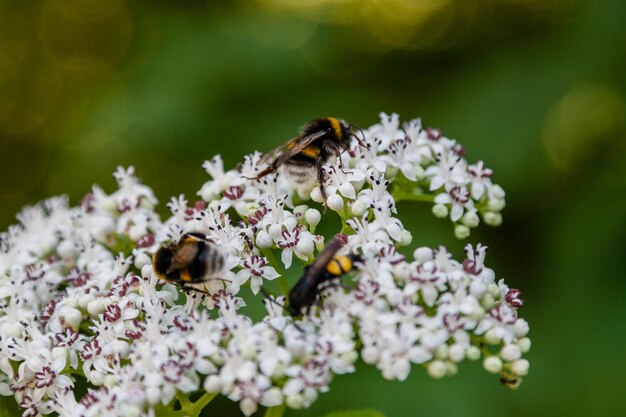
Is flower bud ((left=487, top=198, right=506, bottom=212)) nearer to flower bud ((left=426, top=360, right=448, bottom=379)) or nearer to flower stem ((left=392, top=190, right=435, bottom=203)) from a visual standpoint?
flower stem ((left=392, top=190, right=435, bottom=203))

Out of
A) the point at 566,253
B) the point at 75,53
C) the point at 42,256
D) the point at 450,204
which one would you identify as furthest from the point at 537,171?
the point at 75,53

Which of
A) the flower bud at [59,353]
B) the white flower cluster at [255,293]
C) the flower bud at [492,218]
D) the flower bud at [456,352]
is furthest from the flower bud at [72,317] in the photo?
the flower bud at [492,218]

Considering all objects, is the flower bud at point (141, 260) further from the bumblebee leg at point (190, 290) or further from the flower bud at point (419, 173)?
the flower bud at point (419, 173)

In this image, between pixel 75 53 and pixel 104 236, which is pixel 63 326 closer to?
pixel 104 236

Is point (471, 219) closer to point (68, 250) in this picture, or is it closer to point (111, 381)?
point (111, 381)

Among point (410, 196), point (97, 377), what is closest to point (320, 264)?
point (97, 377)

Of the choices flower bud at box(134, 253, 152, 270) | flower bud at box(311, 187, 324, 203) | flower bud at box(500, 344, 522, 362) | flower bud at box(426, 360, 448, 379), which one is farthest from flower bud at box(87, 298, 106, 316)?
flower bud at box(500, 344, 522, 362)

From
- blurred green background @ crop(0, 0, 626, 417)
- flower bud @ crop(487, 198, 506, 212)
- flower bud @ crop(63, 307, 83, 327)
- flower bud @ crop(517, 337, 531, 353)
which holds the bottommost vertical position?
flower bud @ crop(517, 337, 531, 353)
